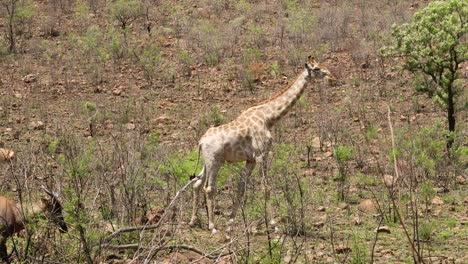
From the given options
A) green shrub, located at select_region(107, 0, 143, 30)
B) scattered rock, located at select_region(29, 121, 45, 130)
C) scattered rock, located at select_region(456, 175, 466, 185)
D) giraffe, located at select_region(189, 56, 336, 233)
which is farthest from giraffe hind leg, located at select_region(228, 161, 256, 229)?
green shrub, located at select_region(107, 0, 143, 30)

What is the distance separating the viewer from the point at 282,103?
8070 mm

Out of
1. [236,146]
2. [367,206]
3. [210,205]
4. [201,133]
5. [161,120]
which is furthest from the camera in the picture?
[161,120]

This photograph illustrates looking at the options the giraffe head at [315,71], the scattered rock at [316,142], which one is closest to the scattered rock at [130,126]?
the scattered rock at [316,142]

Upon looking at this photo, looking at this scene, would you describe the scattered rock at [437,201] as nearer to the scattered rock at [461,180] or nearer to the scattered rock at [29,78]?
the scattered rock at [461,180]

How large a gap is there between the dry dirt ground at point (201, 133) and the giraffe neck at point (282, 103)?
Result: 0.65m

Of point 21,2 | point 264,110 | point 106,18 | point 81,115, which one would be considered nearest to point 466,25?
point 264,110

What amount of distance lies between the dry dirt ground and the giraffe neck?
0.65 meters

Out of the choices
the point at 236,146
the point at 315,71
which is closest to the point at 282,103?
the point at 315,71

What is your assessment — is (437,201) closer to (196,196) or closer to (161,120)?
(196,196)

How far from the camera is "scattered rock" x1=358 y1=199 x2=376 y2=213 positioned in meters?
7.66

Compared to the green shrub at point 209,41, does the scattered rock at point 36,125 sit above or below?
below

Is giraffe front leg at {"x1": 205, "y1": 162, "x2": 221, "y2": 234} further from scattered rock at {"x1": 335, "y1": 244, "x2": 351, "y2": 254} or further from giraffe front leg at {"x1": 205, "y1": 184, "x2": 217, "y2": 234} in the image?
scattered rock at {"x1": 335, "y1": 244, "x2": 351, "y2": 254}

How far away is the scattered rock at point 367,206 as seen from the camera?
766 cm

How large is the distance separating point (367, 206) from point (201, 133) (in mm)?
4712
